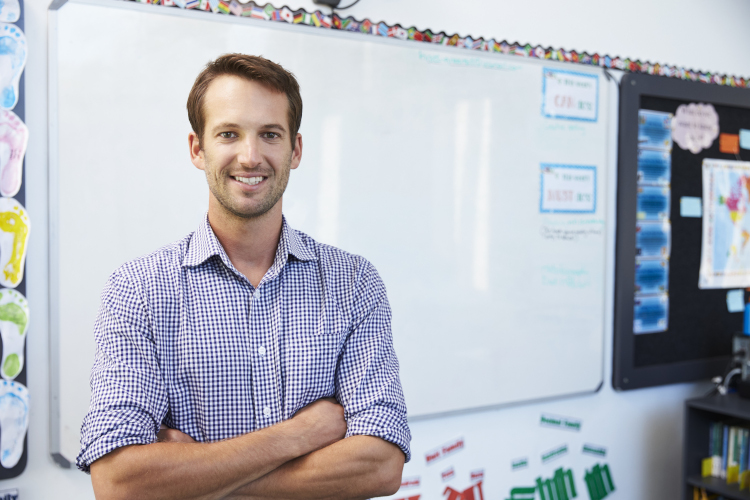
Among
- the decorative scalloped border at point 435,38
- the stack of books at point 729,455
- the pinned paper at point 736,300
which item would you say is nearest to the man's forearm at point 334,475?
the decorative scalloped border at point 435,38

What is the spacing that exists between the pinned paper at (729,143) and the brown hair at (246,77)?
215 cm

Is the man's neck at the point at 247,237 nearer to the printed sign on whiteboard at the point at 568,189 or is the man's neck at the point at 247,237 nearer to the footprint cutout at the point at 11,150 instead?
the footprint cutout at the point at 11,150

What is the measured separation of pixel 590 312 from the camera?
2.26m

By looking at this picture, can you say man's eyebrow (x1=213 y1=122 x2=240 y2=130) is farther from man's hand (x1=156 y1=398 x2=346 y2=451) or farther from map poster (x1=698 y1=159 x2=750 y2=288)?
map poster (x1=698 y1=159 x2=750 y2=288)

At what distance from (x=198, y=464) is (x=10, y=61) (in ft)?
3.66

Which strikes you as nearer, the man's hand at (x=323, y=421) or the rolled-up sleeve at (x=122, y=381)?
the rolled-up sleeve at (x=122, y=381)

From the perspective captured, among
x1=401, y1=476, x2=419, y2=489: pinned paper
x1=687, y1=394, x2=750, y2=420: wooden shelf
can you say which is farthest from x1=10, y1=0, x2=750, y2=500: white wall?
x1=687, y1=394, x2=750, y2=420: wooden shelf

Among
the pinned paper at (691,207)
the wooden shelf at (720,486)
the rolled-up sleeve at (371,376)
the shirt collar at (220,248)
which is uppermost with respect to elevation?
the pinned paper at (691,207)

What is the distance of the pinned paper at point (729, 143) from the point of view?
8.36 feet

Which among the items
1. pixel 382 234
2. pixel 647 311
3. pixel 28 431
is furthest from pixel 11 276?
pixel 647 311

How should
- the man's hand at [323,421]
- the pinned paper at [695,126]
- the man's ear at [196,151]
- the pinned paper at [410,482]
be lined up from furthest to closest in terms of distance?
the pinned paper at [695,126], the pinned paper at [410,482], the man's ear at [196,151], the man's hand at [323,421]

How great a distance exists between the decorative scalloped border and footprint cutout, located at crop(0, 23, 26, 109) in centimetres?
32

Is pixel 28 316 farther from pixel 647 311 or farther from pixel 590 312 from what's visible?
pixel 647 311

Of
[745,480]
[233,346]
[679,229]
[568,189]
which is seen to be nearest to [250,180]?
[233,346]
